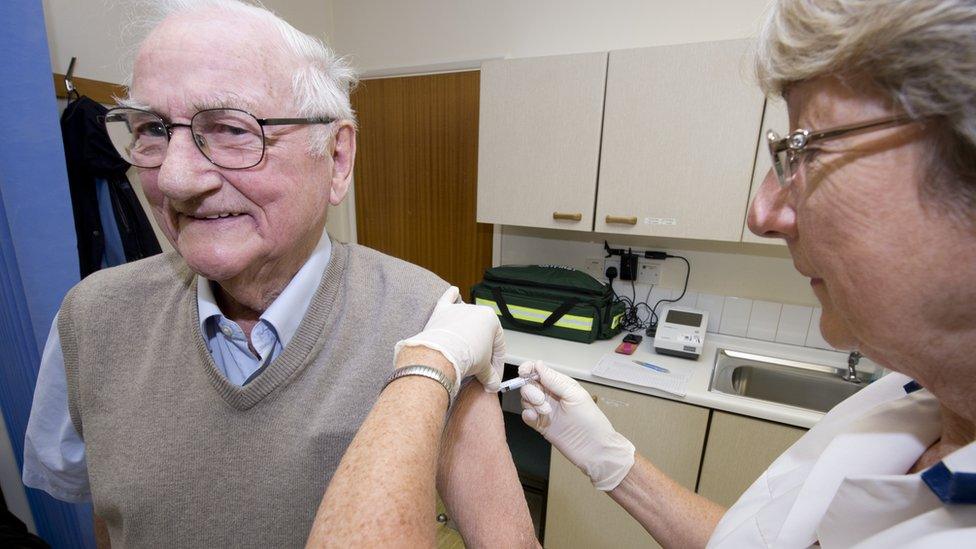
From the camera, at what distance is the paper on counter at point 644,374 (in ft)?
A: 5.00

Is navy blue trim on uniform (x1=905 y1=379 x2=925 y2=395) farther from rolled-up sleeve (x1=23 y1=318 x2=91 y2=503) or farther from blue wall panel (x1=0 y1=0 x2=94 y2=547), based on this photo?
→ blue wall panel (x1=0 y1=0 x2=94 y2=547)

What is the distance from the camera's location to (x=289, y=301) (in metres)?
0.72

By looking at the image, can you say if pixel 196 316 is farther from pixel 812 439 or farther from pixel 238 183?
pixel 812 439

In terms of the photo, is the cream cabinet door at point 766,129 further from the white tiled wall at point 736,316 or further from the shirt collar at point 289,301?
the shirt collar at point 289,301

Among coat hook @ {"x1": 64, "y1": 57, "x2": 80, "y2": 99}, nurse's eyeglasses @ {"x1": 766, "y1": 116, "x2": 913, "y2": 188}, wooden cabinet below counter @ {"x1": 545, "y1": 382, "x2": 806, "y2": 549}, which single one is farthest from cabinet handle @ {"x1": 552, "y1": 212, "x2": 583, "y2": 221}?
coat hook @ {"x1": 64, "y1": 57, "x2": 80, "y2": 99}

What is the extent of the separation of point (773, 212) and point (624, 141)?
1266 mm

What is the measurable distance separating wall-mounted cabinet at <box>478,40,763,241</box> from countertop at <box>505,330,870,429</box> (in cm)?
55

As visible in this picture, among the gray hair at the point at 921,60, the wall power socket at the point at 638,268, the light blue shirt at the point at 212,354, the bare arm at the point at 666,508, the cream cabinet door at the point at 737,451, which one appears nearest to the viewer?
the gray hair at the point at 921,60

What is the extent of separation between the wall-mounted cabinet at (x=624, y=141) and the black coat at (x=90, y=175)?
1470 millimetres

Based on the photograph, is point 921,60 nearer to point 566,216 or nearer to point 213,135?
point 213,135

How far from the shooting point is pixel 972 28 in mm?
328

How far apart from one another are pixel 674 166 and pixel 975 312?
1.35m

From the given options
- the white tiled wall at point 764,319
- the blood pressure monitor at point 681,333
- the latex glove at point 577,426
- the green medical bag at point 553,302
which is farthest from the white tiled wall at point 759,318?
the latex glove at point 577,426

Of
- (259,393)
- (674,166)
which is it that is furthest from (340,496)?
(674,166)
